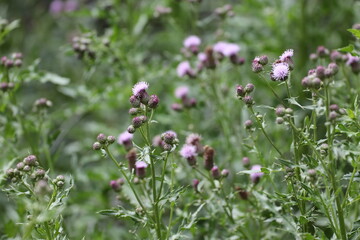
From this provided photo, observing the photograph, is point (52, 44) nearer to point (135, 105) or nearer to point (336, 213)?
point (135, 105)

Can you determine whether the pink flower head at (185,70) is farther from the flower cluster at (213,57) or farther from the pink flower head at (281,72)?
the pink flower head at (281,72)

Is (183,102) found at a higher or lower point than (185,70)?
lower

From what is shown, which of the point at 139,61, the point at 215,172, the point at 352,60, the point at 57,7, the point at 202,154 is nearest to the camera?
the point at 215,172

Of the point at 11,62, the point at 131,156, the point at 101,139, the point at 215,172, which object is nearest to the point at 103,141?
the point at 101,139

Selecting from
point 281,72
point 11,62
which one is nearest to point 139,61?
point 11,62

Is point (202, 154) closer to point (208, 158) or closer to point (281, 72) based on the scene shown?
Answer: point (208, 158)

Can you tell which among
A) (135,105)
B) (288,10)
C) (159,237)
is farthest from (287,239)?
(288,10)

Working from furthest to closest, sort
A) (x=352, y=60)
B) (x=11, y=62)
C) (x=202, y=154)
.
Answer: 1. (x=11, y=62)
2. (x=352, y=60)
3. (x=202, y=154)

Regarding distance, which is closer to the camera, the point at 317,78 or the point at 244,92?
the point at 317,78

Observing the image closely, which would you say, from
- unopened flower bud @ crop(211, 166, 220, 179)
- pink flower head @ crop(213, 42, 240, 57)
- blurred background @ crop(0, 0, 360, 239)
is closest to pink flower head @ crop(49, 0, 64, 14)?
blurred background @ crop(0, 0, 360, 239)

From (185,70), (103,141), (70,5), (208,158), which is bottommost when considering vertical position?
(70,5)

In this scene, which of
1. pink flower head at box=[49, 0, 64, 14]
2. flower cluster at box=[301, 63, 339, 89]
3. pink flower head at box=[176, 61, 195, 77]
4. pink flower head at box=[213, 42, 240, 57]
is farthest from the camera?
pink flower head at box=[49, 0, 64, 14]

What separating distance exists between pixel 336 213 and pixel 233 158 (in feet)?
3.53

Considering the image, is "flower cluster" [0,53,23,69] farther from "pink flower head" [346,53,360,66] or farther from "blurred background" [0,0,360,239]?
"pink flower head" [346,53,360,66]
